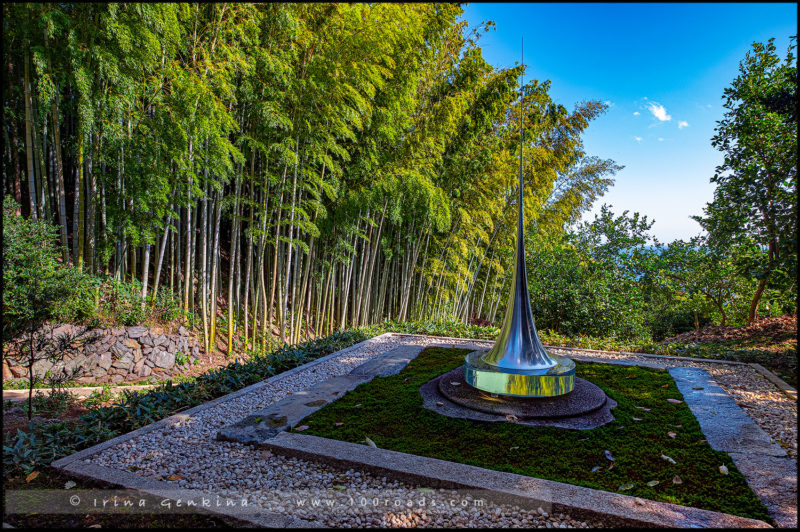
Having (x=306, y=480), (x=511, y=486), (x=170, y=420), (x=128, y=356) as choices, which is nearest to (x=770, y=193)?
(x=511, y=486)

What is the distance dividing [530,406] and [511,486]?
95 centimetres

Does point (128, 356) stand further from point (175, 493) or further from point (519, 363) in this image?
point (519, 363)

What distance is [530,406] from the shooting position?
2.59m

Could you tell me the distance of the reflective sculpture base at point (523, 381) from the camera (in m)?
2.59

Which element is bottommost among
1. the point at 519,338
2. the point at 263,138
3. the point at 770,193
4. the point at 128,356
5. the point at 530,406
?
the point at 128,356

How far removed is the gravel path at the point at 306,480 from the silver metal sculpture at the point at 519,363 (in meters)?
1.02

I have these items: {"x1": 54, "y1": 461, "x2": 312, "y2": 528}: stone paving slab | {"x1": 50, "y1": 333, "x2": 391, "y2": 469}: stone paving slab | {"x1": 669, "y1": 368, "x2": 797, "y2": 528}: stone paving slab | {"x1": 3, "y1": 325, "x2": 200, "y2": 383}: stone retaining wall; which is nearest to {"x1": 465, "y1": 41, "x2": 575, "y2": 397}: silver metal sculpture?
{"x1": 669, "y1": 368, "x2": 797, "y2": 528}: stone paving slab

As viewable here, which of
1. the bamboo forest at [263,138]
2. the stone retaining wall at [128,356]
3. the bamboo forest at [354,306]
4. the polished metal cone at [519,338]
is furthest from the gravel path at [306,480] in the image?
the stone retaining wall at [128,356]

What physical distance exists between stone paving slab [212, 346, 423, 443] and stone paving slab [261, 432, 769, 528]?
0.20m

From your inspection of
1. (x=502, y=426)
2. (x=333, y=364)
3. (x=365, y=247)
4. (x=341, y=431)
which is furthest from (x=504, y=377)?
(x=365, y=247)

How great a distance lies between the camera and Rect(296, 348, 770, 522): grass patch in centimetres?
173

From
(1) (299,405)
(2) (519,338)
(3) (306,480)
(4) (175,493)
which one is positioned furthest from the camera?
(2) (519,338)

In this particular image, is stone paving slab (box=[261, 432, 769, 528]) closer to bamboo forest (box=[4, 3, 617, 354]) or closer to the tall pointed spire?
the tall pointed spire

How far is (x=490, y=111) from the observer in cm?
584
